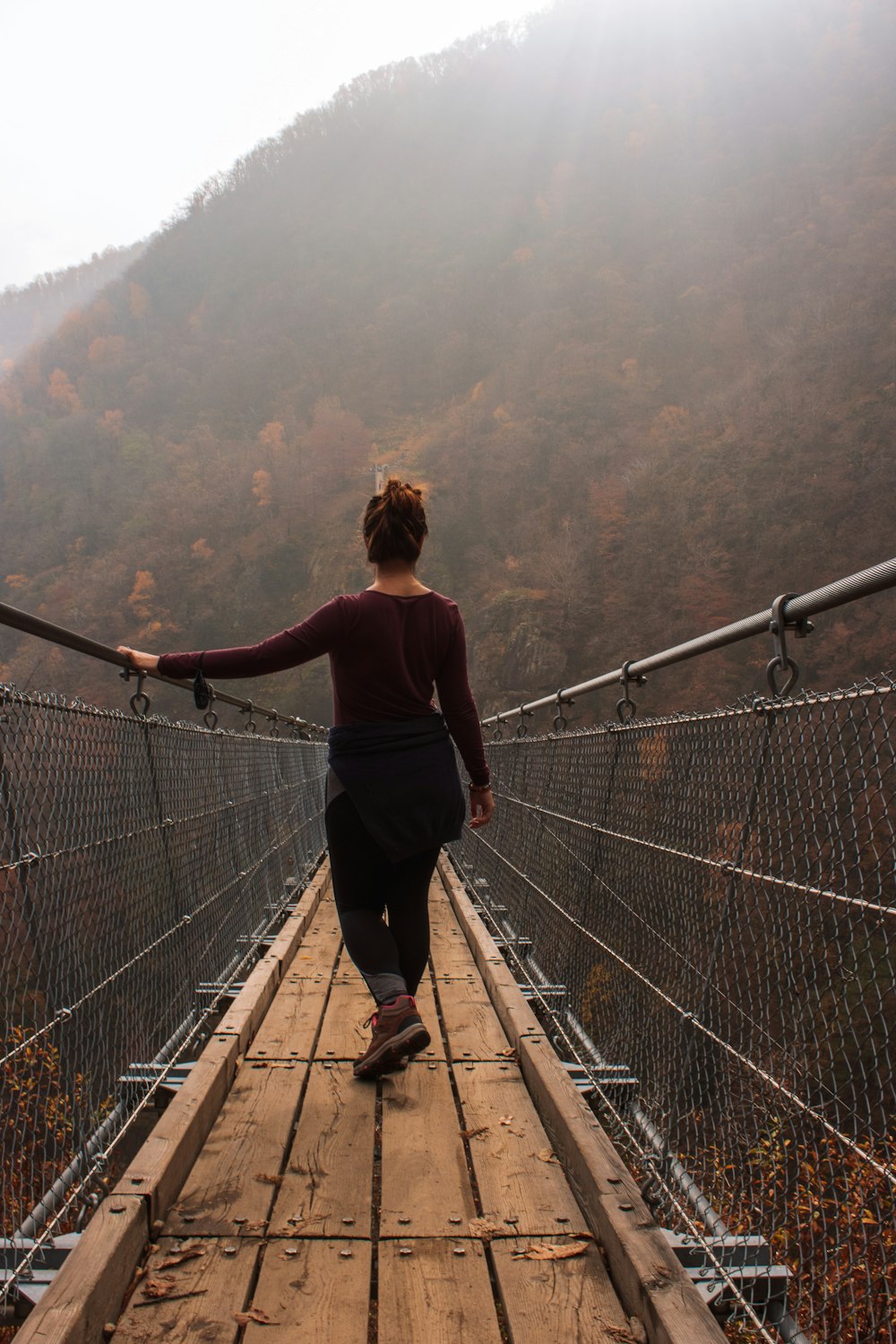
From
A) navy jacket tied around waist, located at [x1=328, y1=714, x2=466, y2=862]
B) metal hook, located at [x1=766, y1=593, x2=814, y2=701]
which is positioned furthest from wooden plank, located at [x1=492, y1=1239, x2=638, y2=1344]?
metal hook, located at [x1=766, y1=593, x2=814, y2=701]

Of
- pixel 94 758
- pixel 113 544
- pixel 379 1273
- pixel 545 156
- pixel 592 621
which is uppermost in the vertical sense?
pixel 545 156

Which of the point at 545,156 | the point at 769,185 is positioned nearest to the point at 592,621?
the point at 769,185

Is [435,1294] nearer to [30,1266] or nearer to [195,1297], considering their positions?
[195,1297]

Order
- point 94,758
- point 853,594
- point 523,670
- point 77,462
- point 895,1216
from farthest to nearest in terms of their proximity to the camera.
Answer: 1. point 77,462
2. point 523,670
3. point 94,758
4. point 853,594
5. point 895,1216

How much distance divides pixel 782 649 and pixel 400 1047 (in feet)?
4.77

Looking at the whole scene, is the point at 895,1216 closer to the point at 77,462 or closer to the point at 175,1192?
the point at 175,1192

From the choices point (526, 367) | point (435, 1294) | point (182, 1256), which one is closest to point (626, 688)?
point (435, 1294)

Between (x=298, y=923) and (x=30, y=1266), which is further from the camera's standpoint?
(x=298, y=923)

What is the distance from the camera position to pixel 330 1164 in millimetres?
2061

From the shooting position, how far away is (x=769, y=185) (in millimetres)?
57219

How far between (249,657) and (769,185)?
2594 inches

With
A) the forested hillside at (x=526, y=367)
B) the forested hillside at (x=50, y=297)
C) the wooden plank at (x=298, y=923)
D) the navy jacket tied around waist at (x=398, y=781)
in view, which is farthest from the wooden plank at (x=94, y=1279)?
the forested hillside at (x=50, y=297)

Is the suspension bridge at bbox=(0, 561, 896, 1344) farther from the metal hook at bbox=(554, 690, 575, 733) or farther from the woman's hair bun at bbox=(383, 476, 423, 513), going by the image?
the woman's hair bun at bbox=(383, 476, 423, 513)

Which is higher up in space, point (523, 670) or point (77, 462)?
point (77, 462)
